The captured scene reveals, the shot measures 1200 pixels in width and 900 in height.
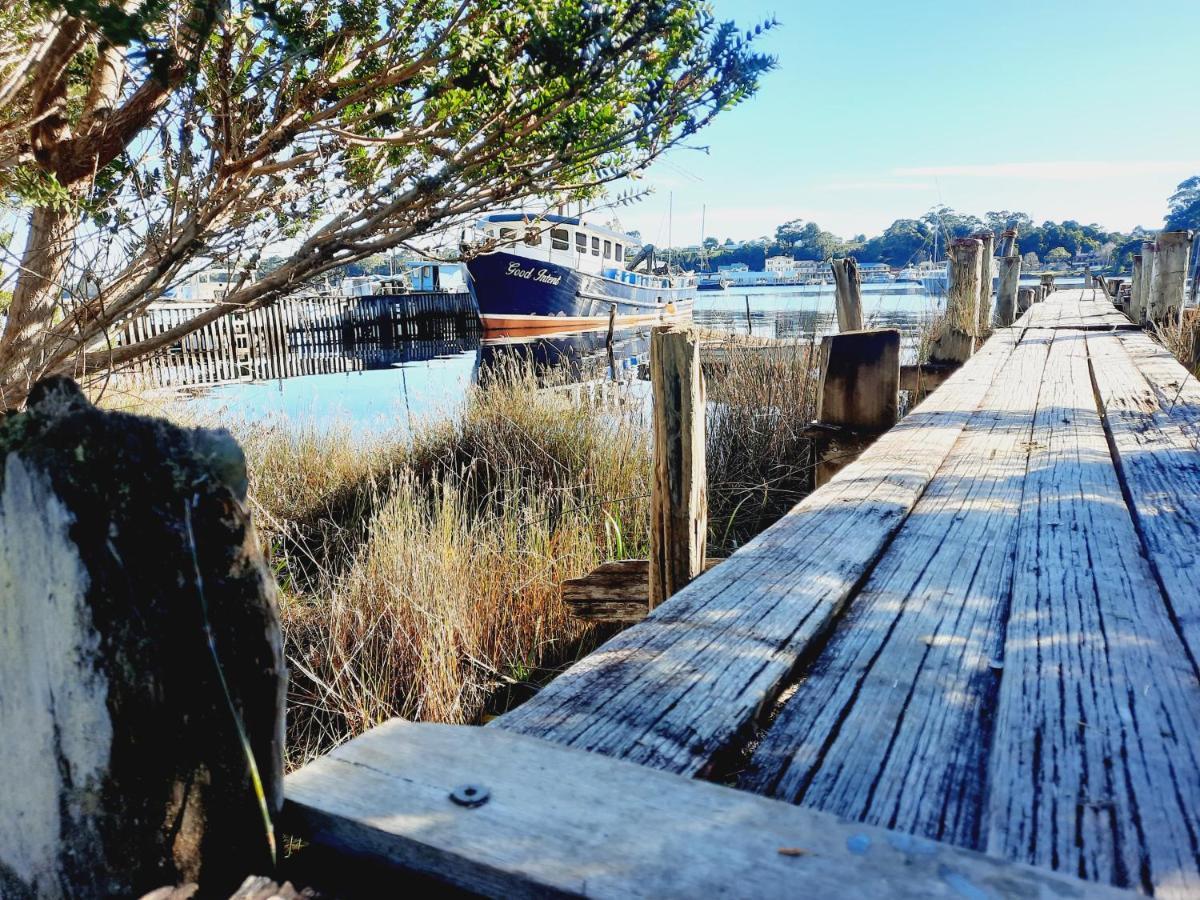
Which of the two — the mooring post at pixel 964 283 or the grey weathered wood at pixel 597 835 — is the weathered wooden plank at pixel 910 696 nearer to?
the grey weathered wood at pixel 597 835

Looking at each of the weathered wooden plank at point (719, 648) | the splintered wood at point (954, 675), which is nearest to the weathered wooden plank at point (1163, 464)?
the splintered wood at point (954, 675)

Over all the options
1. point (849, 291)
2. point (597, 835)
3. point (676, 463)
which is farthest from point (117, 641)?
point (849, 291)

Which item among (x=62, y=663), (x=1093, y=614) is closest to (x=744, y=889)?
(x=62, y=663)

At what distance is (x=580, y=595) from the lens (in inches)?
154

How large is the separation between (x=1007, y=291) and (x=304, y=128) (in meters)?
12.4

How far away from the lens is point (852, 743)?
1158mm

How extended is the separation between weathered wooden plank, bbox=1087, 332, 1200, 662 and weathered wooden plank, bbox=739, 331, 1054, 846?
312 mm

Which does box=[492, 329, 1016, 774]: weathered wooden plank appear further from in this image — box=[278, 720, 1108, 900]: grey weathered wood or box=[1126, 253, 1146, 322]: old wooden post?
box=[1126, 253, 1146, 322]: old wooden post

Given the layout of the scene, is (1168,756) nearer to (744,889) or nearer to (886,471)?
(744,889)

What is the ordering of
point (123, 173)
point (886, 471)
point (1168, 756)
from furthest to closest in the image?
point (123, 173) → point (886, 471) → point (1168, 756)

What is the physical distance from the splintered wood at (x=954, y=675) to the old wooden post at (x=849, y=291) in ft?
15.7

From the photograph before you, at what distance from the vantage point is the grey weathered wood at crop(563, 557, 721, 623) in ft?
12.3

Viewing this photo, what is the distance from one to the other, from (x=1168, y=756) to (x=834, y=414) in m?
3.58

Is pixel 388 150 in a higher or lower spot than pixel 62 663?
higher
